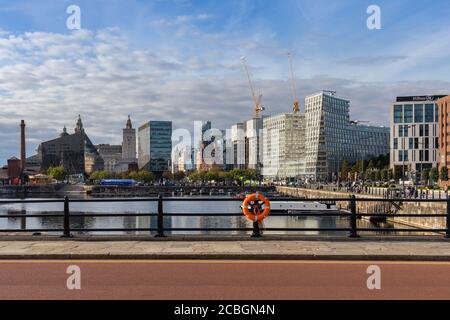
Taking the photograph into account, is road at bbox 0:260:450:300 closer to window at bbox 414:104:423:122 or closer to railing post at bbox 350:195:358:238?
railing post at bbox 350:195:358:238

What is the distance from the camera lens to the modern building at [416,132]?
17800cm

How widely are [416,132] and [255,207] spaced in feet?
579

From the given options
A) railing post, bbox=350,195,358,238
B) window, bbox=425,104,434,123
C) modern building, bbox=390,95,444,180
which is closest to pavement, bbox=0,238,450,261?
railing post, bbox=350,195,358,238

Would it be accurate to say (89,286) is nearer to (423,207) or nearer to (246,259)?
(246,259)

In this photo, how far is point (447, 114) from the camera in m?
140

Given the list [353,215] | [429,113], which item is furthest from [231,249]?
[429,113]

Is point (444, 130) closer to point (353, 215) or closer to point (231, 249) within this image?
point (353, 215)

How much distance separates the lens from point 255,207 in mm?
15477

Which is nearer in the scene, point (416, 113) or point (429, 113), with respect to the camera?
point (429, 113)

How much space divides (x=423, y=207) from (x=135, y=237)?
5440 cm

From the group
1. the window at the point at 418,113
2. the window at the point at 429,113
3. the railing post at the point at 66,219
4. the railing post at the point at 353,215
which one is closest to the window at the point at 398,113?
the window at the point at 418,113

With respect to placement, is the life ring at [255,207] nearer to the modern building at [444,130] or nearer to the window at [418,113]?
the modern building at [444,130]

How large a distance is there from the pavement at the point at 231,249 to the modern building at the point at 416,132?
17090 centimetres

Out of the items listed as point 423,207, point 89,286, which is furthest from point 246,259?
point 423,207
